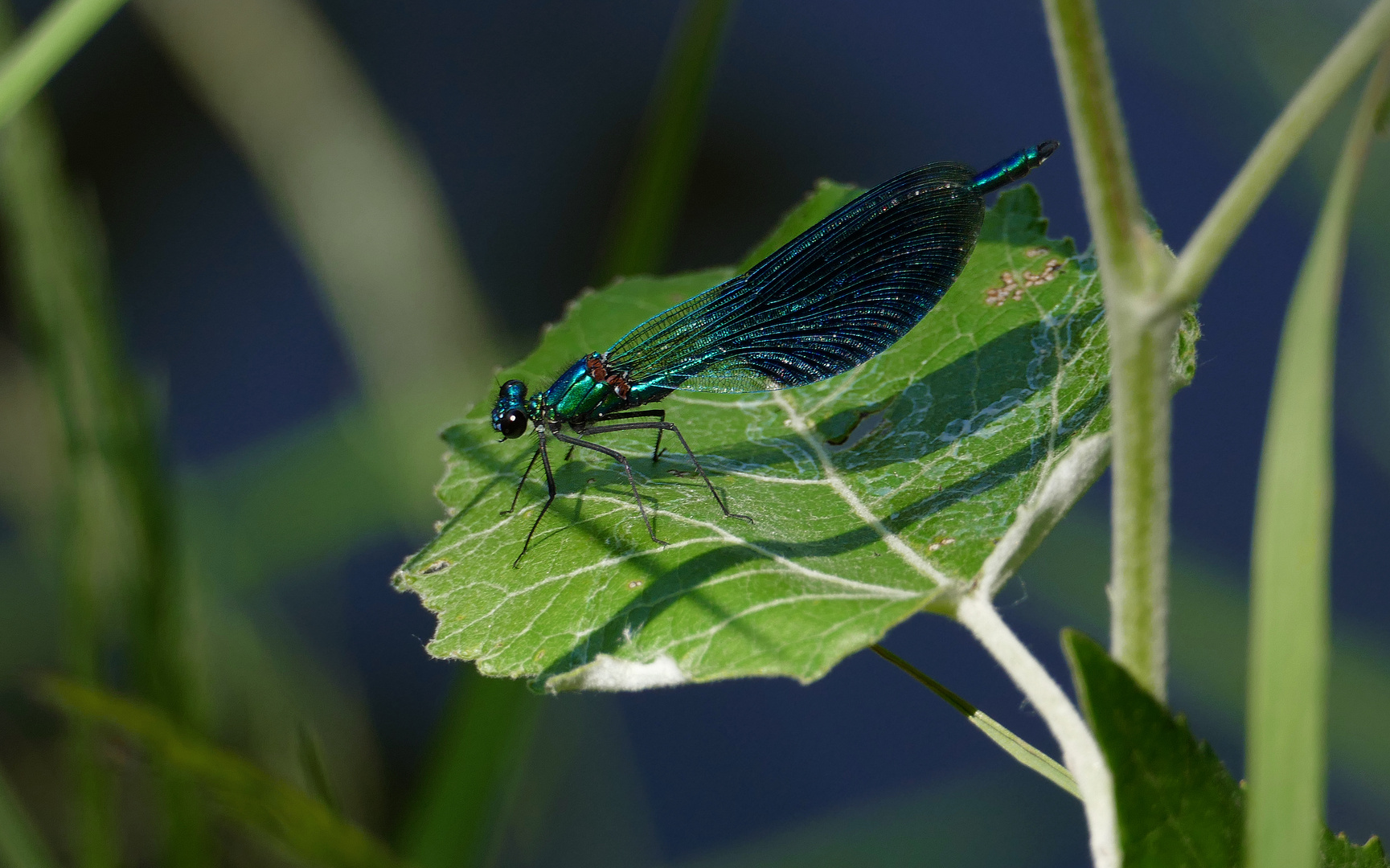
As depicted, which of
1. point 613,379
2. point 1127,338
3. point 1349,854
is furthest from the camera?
point 613,379

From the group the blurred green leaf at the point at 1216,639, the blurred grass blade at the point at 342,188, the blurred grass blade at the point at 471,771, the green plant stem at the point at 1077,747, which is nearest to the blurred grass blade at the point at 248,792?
the blurred grass blade at the point at 471,771

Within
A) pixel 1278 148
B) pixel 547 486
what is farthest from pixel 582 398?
pixel 1278 148

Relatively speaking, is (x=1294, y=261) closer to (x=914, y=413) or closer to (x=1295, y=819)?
(x=914, y=413)

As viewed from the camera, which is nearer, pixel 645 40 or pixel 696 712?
pixel 696 712

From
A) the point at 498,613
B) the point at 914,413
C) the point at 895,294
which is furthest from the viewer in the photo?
the point at 895,294

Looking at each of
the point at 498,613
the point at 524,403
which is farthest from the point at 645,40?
the point at 498,613

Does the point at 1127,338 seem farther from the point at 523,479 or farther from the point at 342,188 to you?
the point at 342,188
